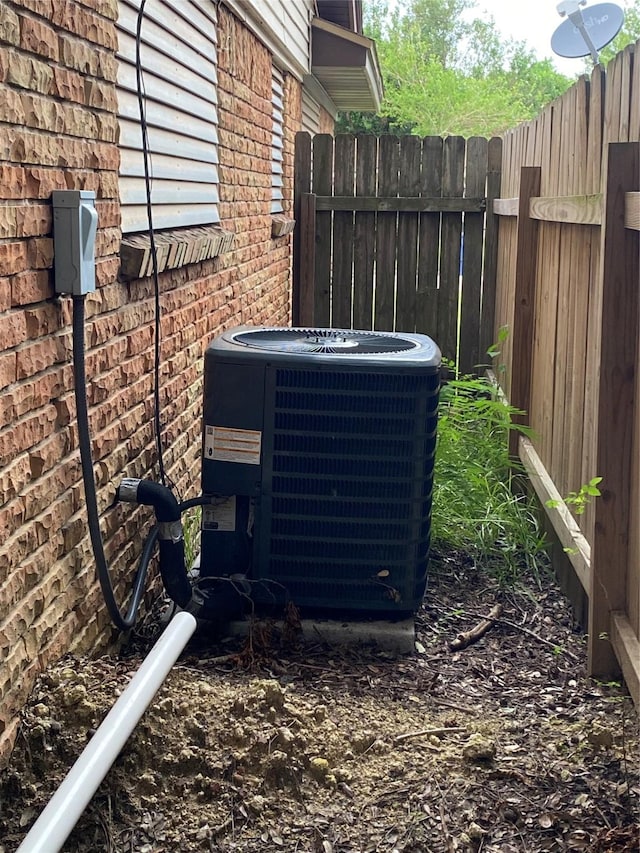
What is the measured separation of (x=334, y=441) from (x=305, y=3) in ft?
25.5

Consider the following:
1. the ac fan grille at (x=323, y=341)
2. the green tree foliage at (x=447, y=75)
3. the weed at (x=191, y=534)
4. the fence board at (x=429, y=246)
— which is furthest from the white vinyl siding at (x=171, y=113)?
the green tree foliage at (x=447, y=75)

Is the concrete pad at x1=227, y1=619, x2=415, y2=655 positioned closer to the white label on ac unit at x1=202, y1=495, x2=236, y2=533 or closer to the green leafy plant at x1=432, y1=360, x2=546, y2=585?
the white label on ac unit at x1=202, y1=495, x2=236, y2=533

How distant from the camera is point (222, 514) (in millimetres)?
3838

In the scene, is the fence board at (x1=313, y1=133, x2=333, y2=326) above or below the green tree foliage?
below

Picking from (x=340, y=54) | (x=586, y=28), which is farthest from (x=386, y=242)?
(x=340, y=54)

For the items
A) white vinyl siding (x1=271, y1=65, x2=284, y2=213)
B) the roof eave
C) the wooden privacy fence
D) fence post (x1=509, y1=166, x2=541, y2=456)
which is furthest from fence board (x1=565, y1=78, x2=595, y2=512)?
the roof eave

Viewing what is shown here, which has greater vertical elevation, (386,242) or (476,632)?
(386,242)

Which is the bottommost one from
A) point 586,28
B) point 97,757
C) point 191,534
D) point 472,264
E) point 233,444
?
point 191,534

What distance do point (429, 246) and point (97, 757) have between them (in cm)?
691

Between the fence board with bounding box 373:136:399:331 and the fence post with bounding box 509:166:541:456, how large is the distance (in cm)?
287

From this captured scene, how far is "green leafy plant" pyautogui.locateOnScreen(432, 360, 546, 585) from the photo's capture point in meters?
4.90

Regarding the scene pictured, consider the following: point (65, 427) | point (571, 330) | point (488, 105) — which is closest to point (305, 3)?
point (571, 330)

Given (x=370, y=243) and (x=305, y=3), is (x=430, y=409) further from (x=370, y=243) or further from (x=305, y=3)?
(x=305, y=3)

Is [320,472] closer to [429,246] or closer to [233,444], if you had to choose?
[233,444]
